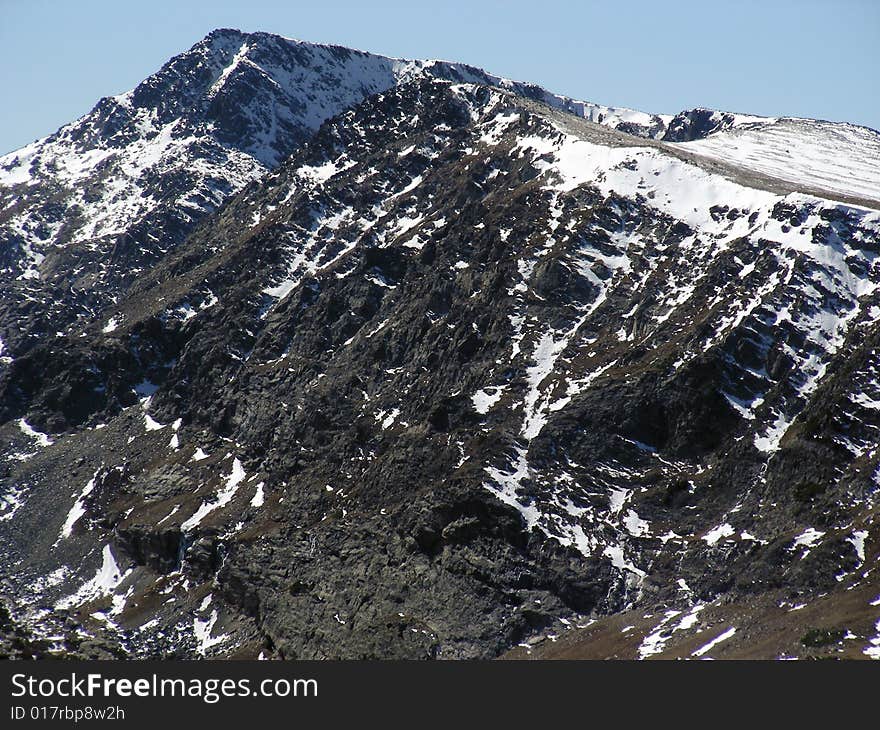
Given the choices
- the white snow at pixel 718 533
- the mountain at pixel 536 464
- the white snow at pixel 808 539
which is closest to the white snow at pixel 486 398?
the mountain at pixel 536 464

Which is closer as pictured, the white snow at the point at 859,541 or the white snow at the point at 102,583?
the white snow at the point at 859,541

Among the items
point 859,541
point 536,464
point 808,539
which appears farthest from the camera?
point 536,464

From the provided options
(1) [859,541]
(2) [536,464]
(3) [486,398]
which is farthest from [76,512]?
(1) [859,541]

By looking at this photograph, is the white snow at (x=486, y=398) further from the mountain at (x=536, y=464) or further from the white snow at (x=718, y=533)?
the white snow at (x=718, y=533)

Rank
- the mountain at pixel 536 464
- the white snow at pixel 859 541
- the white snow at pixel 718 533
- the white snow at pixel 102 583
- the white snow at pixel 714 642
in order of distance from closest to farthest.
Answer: the white snow at pixel 714 642 → the white snow at pixel 859 541 → the mountain at pixel 536 464 → the white snow at pixel 718 533 → the white snow at pixel 102 583

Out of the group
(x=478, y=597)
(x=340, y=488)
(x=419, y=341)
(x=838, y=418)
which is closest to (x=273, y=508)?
(x=340, y=488)

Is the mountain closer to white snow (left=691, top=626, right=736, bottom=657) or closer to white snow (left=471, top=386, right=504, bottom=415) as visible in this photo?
white snow (left=471, top=386, right=504, bottom=415)

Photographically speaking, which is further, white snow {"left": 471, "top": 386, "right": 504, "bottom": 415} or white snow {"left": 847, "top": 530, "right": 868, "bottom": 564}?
white snow {"left": 471, "top": 386, "right": 504, "bottom": 415}

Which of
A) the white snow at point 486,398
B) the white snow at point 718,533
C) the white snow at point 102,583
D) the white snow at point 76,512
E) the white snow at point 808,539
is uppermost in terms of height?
the white snow at point 486,398

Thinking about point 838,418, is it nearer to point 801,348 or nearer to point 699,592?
point 801,348

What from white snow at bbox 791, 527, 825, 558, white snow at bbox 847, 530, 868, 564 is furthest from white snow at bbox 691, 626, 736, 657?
white snow at bbox 847, 530, 868, 564

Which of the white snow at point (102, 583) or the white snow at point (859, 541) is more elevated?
the white snow at point (859, 541)

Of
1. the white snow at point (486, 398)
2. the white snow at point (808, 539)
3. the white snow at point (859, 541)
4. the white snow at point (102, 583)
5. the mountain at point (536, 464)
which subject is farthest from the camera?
the white snow at point (102, 583)

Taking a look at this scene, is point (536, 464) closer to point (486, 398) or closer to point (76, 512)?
point (486, 398)
